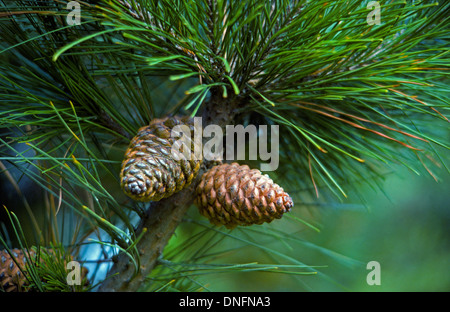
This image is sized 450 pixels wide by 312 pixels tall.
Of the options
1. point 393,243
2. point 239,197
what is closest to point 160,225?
point 239,197

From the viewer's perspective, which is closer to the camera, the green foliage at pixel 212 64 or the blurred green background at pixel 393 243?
the green foliage at pixel 212 64

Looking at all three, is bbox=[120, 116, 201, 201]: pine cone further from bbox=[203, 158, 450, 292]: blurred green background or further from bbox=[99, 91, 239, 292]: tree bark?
bbox=[203, 158, 450, 292]: blurred green background

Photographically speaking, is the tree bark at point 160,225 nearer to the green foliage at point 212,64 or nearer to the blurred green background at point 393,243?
the green foliage at point 212,64

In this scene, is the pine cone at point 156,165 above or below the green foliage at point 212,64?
below

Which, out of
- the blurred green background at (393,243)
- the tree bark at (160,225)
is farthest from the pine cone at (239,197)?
the blurred green background at (393,243)

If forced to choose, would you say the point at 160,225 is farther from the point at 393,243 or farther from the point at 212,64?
the point at 393,243
